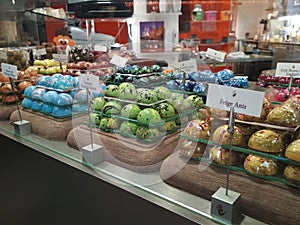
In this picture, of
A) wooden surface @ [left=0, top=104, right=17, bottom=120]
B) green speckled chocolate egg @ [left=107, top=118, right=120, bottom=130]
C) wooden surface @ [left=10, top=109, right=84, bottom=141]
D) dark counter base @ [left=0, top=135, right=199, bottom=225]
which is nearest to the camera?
dark counter base @ [left=0, top=135, right=199, bottom=225]

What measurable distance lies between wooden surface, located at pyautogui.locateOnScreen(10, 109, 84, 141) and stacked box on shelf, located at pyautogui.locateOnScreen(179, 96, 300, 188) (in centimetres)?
69

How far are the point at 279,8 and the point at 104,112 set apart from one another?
4.70m

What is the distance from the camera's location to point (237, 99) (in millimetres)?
755

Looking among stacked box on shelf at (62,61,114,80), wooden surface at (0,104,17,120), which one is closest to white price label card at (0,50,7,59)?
stacked box on shelf at (62,61,114,80)

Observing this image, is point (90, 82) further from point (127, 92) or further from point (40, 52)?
point (40, 52)

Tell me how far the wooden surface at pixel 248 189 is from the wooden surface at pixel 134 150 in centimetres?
10

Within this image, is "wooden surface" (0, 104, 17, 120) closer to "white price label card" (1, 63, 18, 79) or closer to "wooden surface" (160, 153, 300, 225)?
"white price label card" (1, 63, 18, 79)

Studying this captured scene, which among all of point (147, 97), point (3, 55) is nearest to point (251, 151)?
point (147, 97)

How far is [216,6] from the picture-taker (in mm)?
5355

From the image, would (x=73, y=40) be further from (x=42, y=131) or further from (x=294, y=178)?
(x=294, y=178)

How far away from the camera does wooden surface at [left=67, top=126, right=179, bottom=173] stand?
106 cm

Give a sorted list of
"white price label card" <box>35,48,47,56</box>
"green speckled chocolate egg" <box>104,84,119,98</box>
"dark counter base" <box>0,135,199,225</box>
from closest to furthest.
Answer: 1. "dark counter base" <box>0,135,199,225</box>
2. "green speckled chocolate egg" <box>104,84,119,98</box>
3. "white price label card" <box>35,48,47,56</box>

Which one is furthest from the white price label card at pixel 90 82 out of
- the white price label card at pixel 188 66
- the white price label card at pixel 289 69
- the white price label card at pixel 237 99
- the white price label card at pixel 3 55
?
the white price label card at pixel 3 55

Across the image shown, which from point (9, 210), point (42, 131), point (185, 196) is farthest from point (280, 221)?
point (9, 210)
